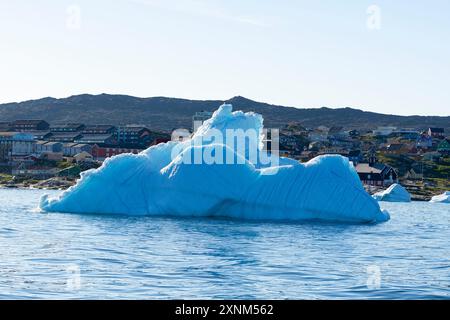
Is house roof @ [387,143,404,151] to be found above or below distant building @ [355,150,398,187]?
above

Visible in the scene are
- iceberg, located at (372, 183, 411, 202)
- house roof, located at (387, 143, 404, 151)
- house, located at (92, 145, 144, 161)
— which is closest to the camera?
iceberg, located at (372, 183, 411, 202)

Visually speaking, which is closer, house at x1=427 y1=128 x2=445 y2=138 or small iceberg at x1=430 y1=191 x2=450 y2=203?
small iceberg at x1=430 y1=191 x2=450 y2=203

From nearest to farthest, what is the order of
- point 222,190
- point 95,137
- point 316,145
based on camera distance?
point 222,190
point 95,137
point 316,145

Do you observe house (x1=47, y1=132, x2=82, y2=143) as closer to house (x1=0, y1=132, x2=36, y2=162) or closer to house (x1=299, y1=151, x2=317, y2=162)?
house (x1=0, y1=132, x2=36, y2=162)

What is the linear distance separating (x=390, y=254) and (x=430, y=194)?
75391mm

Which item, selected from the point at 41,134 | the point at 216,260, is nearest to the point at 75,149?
the point at 41,134

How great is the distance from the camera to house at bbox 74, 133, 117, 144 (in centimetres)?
14059

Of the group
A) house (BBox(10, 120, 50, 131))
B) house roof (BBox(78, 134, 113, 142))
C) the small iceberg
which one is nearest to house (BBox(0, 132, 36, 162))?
house roof (BBox(78, 134, 113, 142))

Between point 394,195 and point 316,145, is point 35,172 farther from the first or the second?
point 316,145

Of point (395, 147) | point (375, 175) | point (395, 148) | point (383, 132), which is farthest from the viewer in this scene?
point (383, 132)

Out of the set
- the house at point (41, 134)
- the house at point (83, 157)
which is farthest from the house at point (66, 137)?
the house at point (83, 157)

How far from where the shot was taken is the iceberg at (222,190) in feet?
120

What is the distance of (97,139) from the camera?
472ft

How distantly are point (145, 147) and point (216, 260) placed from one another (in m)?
119
